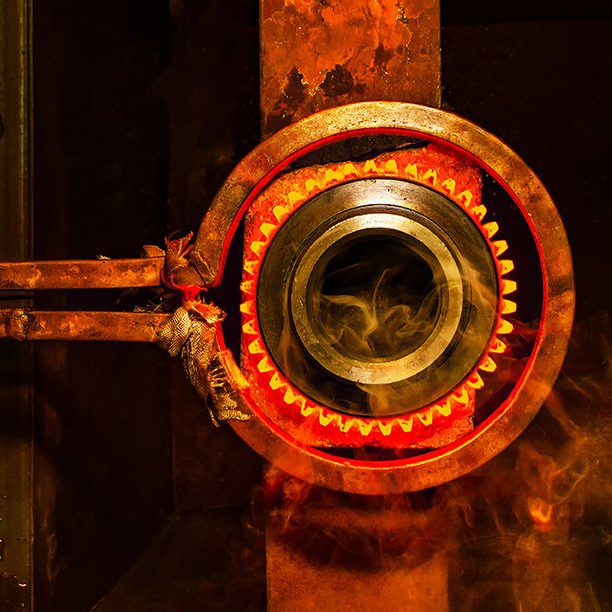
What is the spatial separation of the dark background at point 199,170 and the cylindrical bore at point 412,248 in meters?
1.25

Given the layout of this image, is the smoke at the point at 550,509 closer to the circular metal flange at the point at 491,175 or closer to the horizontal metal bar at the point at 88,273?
the circular metal flange at the point at 491,175

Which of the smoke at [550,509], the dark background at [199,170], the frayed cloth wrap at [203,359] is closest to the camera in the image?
the frayed cloth wrap at [203,359]

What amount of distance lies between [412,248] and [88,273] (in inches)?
44.1

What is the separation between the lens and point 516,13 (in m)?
3.43

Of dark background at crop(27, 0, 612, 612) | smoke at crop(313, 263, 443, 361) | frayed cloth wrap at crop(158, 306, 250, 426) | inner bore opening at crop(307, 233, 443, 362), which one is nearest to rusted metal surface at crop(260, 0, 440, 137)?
inner bore opening at crop(307, 233, 443, 362)

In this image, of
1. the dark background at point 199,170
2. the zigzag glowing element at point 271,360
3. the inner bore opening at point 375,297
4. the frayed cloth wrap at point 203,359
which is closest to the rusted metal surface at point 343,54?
the zigzag glowing element at point 271,360

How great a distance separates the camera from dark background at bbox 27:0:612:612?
3004 millimetres

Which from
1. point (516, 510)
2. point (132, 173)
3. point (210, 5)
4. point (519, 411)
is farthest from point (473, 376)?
point (210, 5)

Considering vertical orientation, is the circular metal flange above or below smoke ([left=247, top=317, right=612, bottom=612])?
above

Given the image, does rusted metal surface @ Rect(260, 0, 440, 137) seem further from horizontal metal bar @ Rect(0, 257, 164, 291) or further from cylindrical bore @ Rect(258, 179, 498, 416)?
horizontal metal bar @ Rect(0, 257, 164, 291)

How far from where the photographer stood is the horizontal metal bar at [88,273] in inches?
71.1

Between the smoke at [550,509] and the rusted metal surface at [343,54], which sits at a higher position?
the rusted metal surface at [343,54]

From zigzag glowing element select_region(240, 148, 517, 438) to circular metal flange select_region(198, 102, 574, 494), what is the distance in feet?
0.63

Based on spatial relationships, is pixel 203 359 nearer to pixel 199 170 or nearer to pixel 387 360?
pixel 387 360
